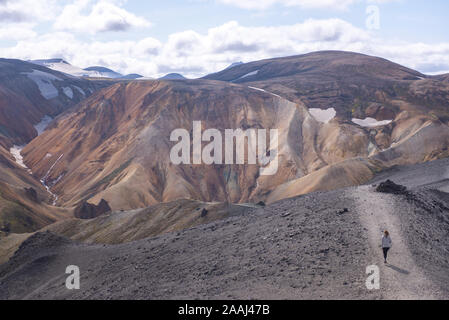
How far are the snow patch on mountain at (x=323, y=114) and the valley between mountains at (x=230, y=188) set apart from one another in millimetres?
306

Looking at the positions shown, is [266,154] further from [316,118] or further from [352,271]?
[352,271]

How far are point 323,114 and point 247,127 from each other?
12438 millimetres

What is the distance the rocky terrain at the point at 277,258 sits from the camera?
11109 millimetres

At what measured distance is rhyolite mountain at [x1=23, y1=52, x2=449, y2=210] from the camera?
51594mm

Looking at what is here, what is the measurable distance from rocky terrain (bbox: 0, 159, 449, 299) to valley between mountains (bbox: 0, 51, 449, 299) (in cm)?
7

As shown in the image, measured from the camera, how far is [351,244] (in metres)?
13.0

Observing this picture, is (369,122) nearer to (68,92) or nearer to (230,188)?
(230,188)

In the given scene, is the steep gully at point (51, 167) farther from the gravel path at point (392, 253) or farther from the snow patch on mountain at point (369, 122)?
the gravel path at point (392, 253)

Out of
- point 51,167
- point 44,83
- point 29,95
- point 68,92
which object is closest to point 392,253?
point 51,167

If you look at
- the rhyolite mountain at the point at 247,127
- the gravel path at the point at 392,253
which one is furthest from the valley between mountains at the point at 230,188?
the rhyolite mountain at the point at 247,127

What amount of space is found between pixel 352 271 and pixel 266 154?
156 ft
